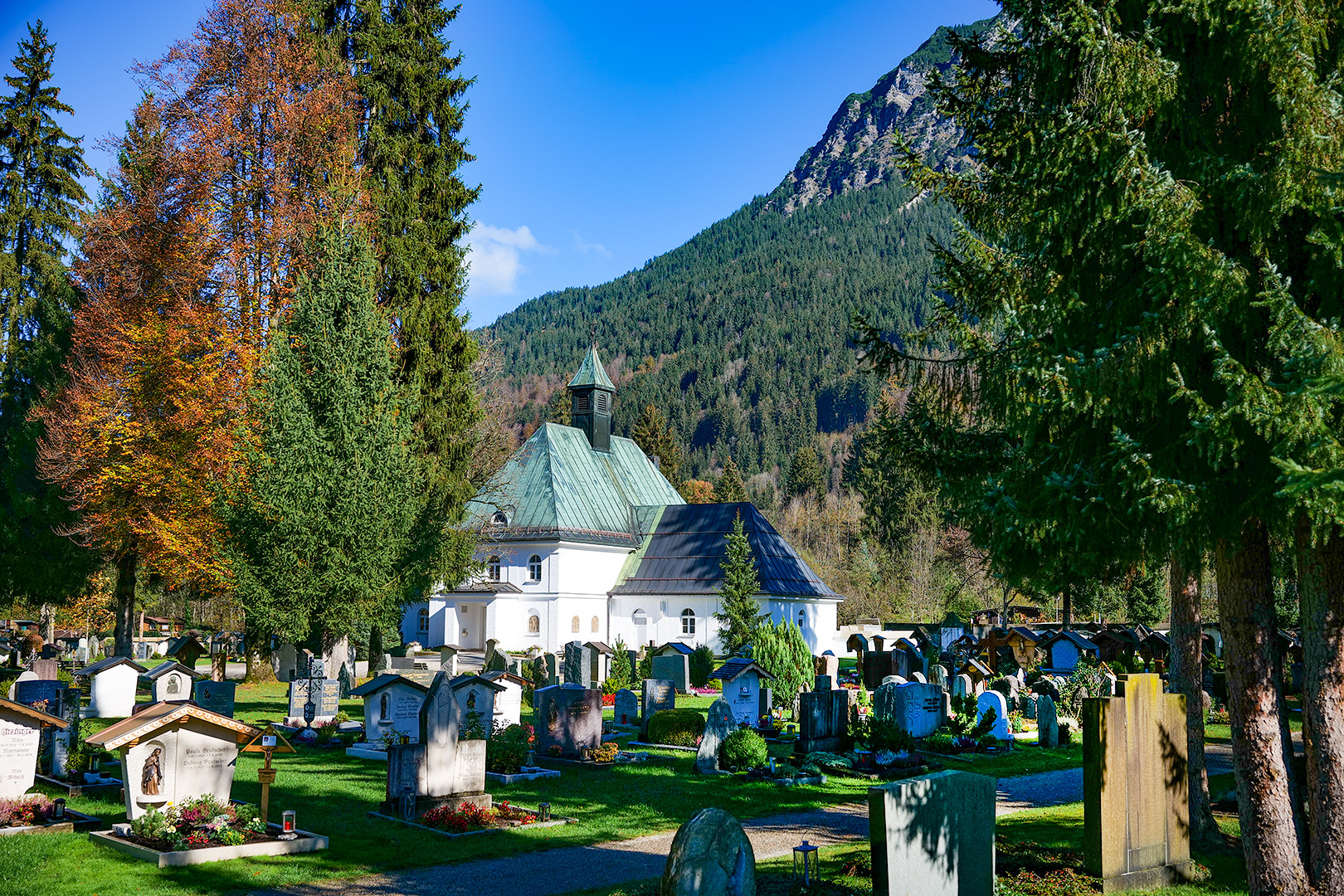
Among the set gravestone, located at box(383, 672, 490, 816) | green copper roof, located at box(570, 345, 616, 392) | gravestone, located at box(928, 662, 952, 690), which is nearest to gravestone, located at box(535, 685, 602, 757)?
gravestone, located at box(383, 672, 490, 816)

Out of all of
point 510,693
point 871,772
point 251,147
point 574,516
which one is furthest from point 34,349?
point 871,772

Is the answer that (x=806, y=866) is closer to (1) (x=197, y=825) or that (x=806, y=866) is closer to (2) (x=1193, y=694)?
(2) (x=1193, y=694)

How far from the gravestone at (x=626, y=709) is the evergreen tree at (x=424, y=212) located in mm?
6546

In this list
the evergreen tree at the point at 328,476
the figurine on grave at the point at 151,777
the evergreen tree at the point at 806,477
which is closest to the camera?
the figurine on grave at the point at 151,777

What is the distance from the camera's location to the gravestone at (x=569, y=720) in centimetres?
1670

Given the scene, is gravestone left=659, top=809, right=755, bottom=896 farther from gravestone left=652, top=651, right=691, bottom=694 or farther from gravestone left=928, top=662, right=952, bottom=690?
gravestone left=652, top=651, right=691, bottom=694

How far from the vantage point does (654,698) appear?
20.8 m

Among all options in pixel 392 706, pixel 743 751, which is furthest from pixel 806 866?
pixel 392 706

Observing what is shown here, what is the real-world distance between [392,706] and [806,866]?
9939 mm

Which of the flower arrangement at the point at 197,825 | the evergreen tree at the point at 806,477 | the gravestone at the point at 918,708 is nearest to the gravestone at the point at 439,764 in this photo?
the flower arrangement at the point at 197,825

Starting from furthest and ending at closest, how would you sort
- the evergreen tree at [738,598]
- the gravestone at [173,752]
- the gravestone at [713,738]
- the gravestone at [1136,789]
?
the evergreen tree at [738,598]
the gravestone at [713,738]
the gravestone at [173,752]
the gravestone at [1136,789]

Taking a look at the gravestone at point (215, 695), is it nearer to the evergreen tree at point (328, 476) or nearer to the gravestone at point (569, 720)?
the evergreen tree at point (328, 476)

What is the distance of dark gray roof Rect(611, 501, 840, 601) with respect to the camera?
42594mm

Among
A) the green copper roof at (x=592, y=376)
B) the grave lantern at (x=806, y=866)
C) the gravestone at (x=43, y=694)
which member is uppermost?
the green copper roof at (x=592, y=376)
